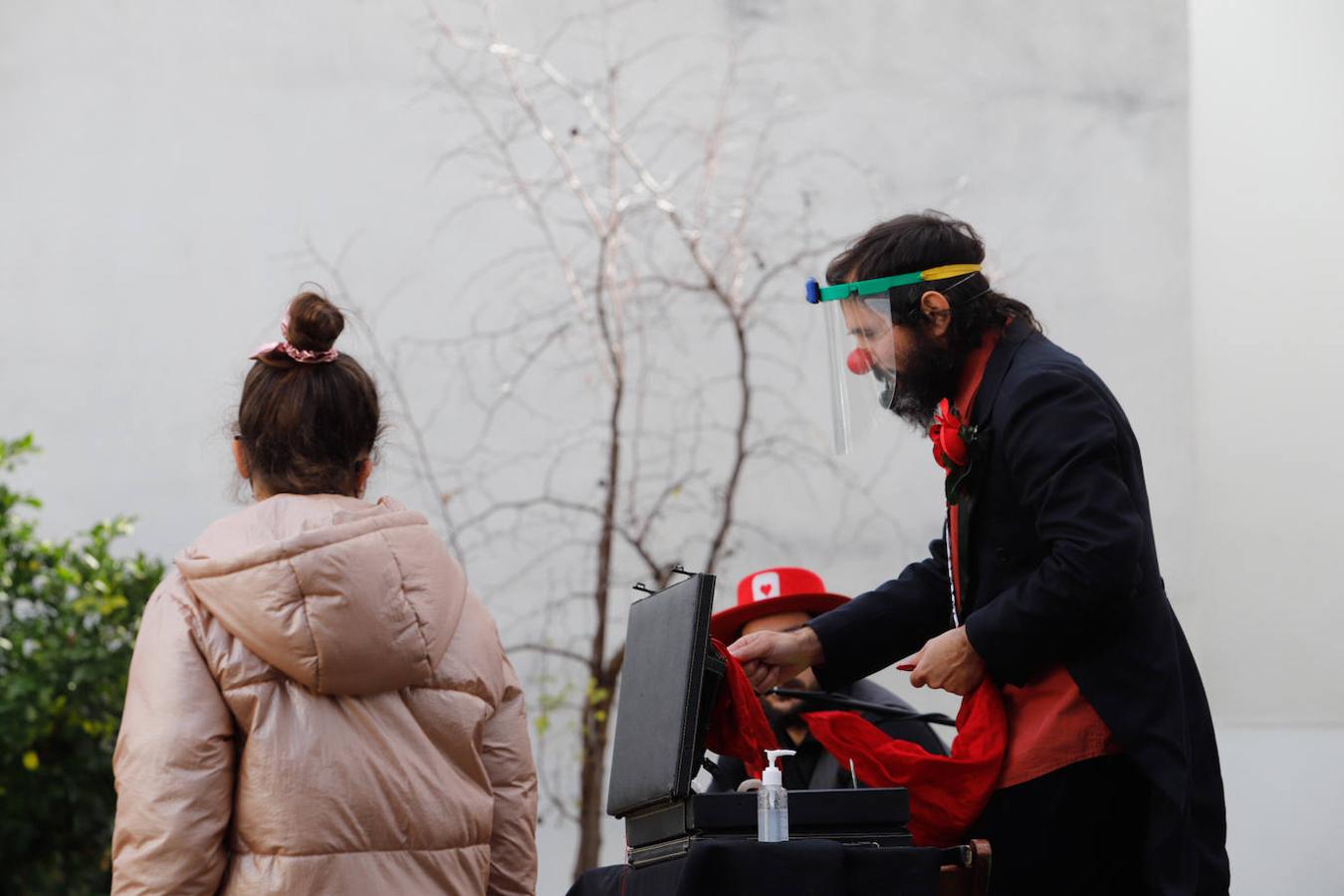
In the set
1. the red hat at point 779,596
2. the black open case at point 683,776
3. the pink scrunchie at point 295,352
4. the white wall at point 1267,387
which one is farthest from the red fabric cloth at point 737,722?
the white wall at point 1267,387

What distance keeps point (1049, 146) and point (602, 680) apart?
77.1 inches

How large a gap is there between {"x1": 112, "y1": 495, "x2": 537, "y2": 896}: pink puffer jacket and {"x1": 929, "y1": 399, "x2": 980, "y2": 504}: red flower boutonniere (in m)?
0.64

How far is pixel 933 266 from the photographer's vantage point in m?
1.89

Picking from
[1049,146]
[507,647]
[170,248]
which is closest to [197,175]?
[170,248]

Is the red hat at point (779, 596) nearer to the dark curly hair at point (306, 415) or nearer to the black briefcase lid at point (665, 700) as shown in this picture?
the black briefcase lid at point (665, 700)

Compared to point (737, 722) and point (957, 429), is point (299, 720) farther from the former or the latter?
point (957, 429)

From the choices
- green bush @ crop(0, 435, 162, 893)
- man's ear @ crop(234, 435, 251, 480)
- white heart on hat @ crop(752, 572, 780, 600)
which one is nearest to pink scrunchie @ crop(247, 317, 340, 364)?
man's ear @ crop(234, 435, 251, 480)

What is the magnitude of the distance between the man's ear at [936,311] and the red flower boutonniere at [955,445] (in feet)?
0.37

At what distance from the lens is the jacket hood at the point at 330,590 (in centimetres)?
172

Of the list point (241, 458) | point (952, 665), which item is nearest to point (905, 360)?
point (952, 665)

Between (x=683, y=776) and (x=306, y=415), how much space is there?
26.3 inches

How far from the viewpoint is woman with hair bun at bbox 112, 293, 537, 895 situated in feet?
5.58

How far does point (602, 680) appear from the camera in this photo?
398cm

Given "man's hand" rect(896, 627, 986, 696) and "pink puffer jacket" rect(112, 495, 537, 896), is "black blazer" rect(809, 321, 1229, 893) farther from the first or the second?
"pink puffer jacket" rect(112, 495, 537, 896)
